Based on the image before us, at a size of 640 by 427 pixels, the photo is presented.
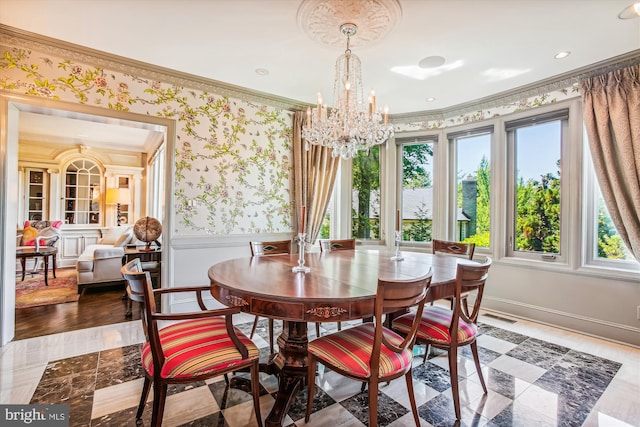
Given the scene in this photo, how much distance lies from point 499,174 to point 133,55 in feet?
13.9

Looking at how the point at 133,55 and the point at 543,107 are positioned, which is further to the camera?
the point at 543,107

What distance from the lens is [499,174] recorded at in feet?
11.9

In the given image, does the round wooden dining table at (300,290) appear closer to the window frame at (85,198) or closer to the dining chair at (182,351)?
the dining chair at (182,351)

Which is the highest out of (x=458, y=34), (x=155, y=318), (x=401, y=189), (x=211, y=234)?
(x=458, y=34)

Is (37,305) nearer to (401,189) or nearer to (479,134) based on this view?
(401,189)

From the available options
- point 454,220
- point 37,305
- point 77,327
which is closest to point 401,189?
point 454,220

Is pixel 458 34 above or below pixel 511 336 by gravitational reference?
above

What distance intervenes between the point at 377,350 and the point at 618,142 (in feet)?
10.1

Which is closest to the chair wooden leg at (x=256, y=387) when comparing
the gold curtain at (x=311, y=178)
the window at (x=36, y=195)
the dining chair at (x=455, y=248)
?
the dining chair at (x=455, y=248)

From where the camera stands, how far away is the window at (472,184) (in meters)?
3.82

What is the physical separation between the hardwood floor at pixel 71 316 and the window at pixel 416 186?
377 centimetres

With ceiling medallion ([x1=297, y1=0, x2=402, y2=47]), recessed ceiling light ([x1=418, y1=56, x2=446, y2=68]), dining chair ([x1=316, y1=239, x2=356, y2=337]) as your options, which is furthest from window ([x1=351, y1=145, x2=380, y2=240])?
ceiling medallion ([x1=297, y1=0, x2=402, y2=47])

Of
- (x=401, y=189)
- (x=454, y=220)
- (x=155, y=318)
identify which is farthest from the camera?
(x=401, y=189)

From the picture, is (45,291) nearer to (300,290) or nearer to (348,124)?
(300,290)
